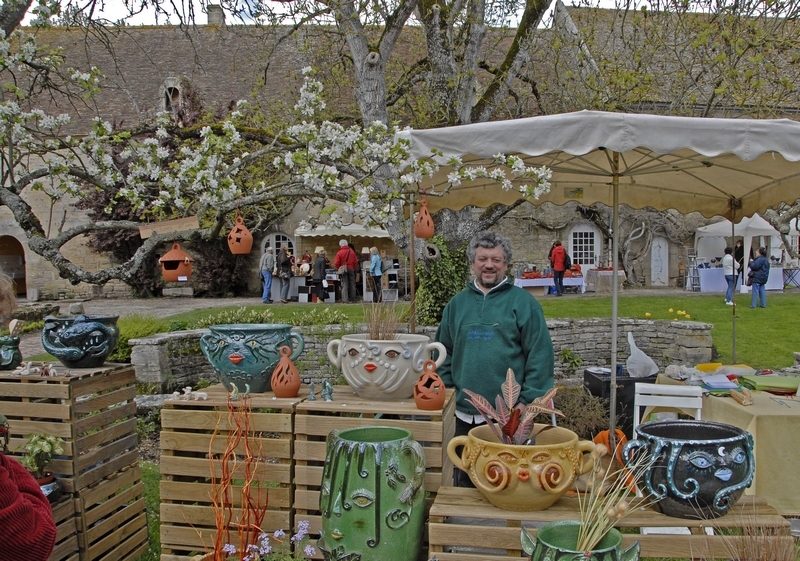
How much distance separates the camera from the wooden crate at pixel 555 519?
174cm

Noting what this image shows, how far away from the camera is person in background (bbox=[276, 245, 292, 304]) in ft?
52.8

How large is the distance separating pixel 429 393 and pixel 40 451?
173cm

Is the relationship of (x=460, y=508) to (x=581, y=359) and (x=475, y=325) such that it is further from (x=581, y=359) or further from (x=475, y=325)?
(x=581, y=359)

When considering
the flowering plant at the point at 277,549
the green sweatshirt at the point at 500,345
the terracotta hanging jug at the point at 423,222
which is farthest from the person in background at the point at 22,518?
the terracotta hanging jug at the point at 423,222

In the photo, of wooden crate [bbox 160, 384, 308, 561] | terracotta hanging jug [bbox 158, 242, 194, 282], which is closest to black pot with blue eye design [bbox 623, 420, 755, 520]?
wooden crate [bbox 160, 384, 308, 561]

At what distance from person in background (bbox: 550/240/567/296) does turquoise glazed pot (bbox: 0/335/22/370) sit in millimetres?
14433

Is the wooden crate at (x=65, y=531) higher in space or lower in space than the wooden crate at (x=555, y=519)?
lower

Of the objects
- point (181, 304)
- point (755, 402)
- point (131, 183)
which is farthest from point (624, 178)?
point (181, 304)

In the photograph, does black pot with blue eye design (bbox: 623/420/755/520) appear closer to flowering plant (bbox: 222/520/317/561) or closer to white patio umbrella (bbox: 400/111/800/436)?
flowering plant (bbox: 222/520/317/561)

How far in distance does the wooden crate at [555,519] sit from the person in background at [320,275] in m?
14.1

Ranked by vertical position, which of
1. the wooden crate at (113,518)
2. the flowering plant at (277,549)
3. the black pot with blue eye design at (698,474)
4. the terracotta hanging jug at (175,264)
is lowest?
the wooden crate at (113,518)

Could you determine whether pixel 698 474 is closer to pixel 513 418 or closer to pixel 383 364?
pixel 513 418

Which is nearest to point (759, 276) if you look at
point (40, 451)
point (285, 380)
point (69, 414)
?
point (285, 380)

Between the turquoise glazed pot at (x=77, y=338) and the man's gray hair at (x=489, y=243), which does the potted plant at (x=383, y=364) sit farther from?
the turquoise glazed pot at (x=77, y=338)
